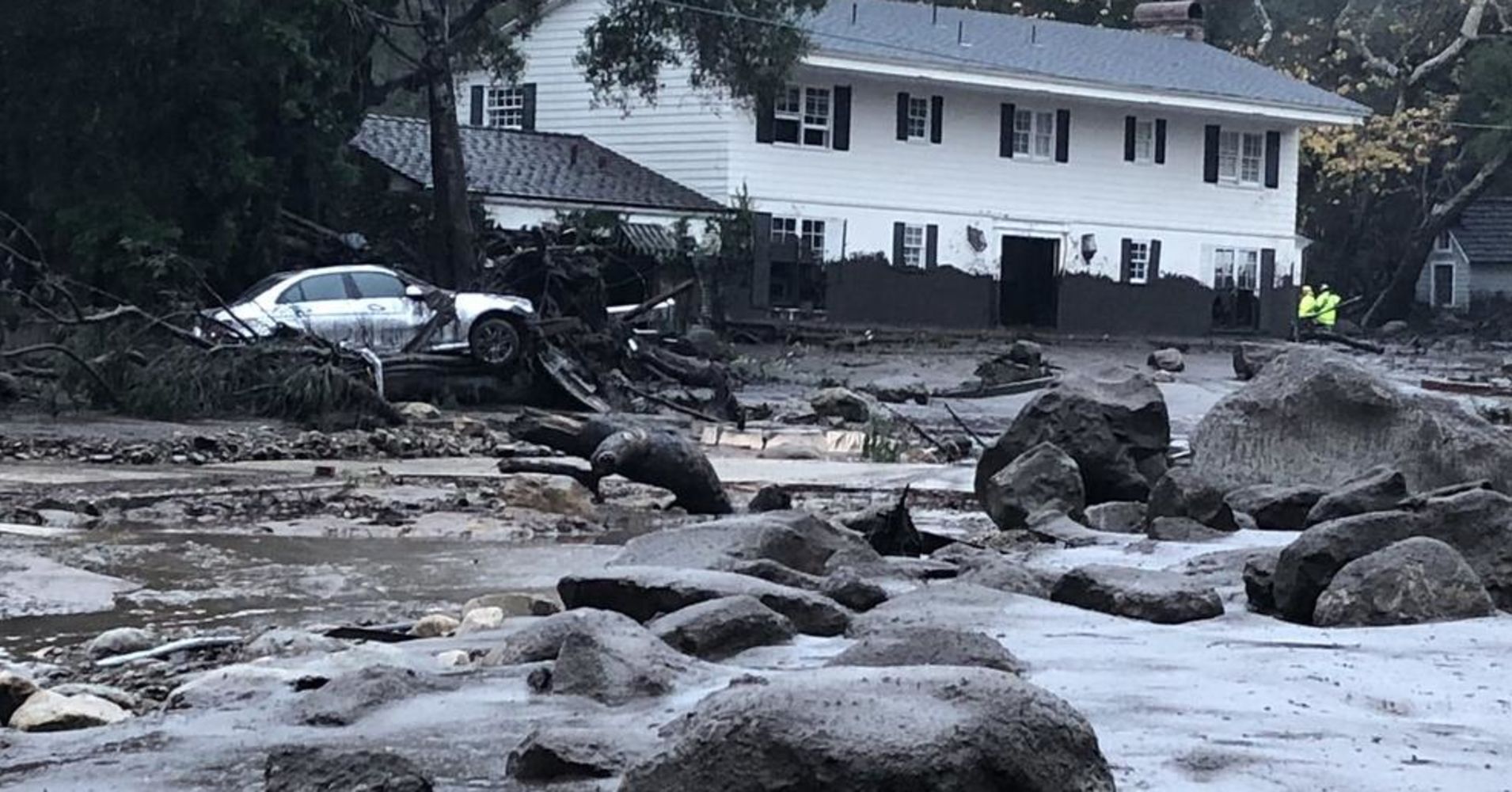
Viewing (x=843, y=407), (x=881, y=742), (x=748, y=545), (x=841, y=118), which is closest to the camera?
(x=881, y=742)

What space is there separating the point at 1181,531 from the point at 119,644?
7043 millimetres

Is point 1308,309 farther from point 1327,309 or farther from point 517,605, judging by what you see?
point 517,605

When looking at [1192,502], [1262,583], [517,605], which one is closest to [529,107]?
[1192,502]

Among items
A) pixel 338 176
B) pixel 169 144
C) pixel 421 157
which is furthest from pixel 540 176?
pixel 169 144

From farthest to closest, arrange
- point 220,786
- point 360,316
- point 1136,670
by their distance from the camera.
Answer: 1. point 360,316
2. point 1136,670
3. point 220,786

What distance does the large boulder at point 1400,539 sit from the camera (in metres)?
10.2

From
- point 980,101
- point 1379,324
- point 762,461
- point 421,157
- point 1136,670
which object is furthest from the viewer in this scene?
point 1379,324

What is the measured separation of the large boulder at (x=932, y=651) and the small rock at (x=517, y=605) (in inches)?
109

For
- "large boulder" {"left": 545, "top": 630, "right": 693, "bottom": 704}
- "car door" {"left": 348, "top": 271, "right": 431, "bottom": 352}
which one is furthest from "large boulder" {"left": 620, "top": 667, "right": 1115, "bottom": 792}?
"car door" {"left": 348, "top": 271, "right": 431, "bottom": 352}

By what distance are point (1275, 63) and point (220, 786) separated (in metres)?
59.4

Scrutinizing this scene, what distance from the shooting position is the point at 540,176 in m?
40.2

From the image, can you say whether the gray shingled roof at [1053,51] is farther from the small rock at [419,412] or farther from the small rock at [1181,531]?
the small rock at [1181,531]

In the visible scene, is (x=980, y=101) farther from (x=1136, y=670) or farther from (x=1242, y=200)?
(x=1136, y=670)

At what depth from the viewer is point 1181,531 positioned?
14.2 metres
